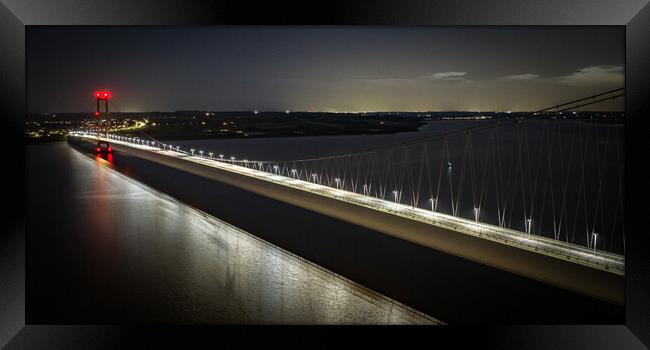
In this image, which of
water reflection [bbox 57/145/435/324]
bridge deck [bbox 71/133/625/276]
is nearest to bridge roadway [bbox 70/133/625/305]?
bridge deck [bbox 71/133/625/276]

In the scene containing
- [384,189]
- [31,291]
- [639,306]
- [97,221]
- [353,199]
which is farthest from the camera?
[384,189]

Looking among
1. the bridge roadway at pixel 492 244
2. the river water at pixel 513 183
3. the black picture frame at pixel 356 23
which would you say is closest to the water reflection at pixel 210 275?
the bridge roadway at pixel 492 244

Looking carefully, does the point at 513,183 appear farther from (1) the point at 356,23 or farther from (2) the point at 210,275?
(1) the point at 356,23

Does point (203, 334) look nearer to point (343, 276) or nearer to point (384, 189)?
point (343, 276)

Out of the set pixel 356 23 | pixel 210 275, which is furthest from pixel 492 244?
Result: pixel 210 275

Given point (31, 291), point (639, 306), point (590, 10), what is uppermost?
point (590, 10)

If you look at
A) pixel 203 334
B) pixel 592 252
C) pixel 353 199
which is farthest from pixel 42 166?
pixel 592 252
